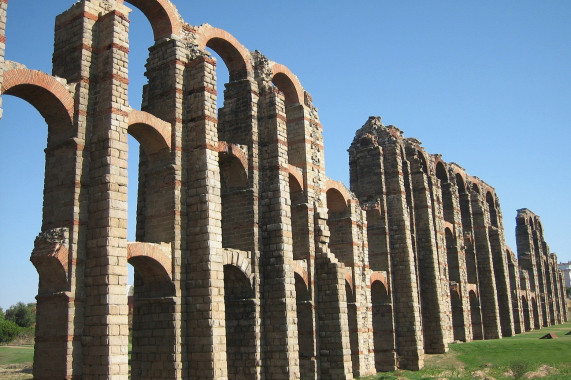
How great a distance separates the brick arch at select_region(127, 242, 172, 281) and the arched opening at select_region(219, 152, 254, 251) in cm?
378

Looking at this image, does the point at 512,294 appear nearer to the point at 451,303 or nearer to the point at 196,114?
the point at 451,303

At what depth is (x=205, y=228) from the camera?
16.1 metres

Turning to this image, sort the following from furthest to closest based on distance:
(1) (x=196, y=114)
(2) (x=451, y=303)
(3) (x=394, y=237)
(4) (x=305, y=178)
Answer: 1. (2) (x=451, y=303)
2. (3) (x=394, y=237)
3. (4) (x=305, y=178)
4. (1) (x=196, y=114)

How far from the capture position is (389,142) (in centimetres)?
3016

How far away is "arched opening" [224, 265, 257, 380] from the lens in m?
17.9

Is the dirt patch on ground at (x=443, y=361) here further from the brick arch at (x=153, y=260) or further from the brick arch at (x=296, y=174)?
the brick arch at (x=153, y=260)

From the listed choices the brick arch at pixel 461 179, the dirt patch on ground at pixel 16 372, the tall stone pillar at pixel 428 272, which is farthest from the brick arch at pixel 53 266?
the brick arch at pixel 461 179

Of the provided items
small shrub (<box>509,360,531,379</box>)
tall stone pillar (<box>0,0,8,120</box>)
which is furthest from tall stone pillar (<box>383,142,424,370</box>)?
tall stone pillar (<box>0,0,8,120</box>)

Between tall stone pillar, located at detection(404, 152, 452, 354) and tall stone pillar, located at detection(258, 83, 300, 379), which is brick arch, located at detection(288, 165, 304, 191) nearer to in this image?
tall stone pillar, located at detection(258, 83, 300, 379)

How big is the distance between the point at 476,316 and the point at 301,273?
2035 centimetres

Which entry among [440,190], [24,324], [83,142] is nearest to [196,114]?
[83,142]

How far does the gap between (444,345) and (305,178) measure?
43.2ft

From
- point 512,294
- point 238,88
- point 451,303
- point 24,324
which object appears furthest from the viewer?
point 24,324

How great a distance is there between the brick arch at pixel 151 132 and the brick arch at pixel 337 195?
30.1 ft
